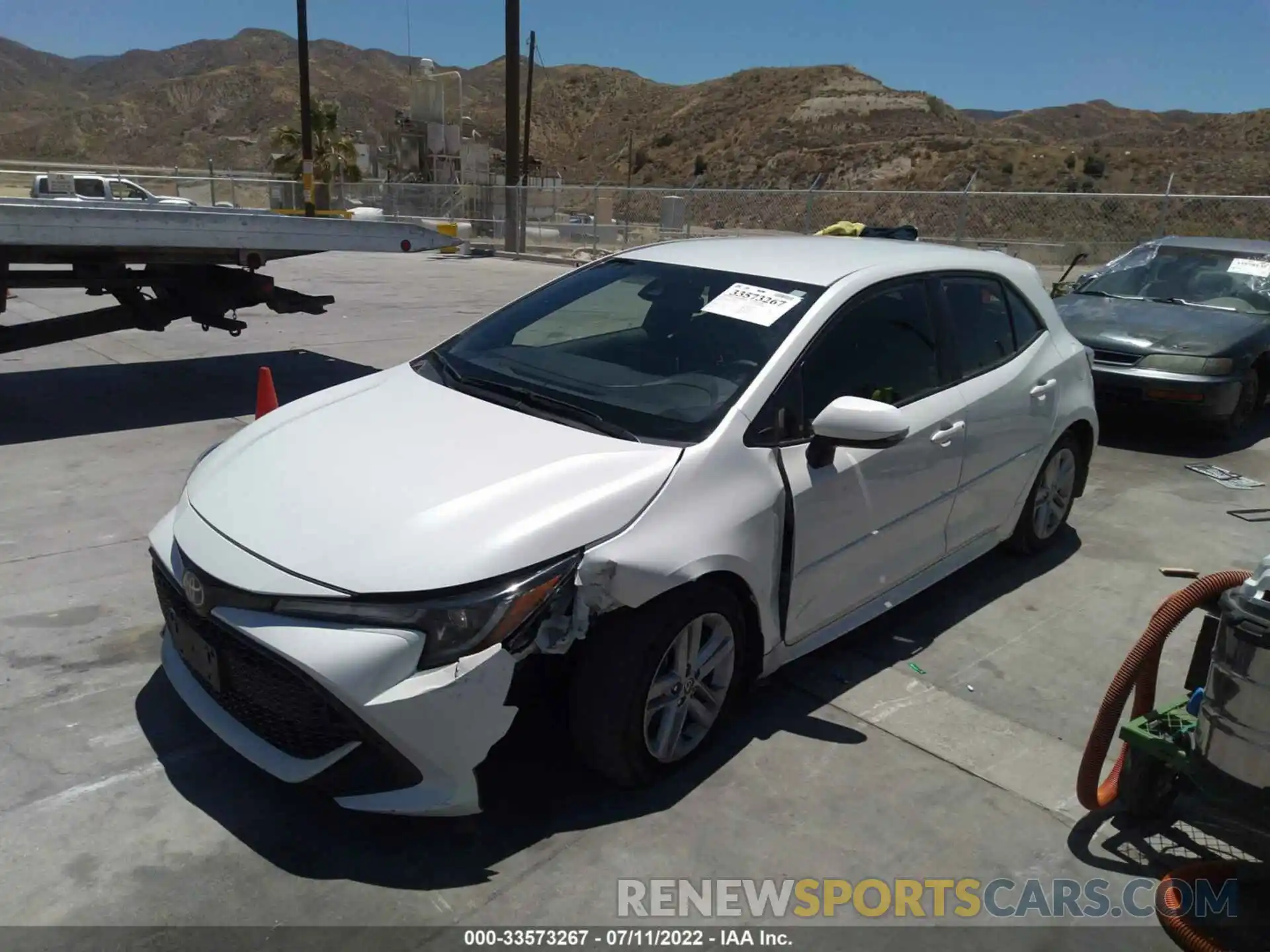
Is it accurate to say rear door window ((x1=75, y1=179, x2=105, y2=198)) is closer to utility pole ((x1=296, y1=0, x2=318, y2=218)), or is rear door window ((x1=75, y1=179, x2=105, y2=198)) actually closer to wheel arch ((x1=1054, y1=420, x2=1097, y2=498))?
utility pole ((x1=296, y1=0, x2=318, y2=218))

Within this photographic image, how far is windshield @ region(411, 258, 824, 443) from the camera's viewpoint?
3.42 m

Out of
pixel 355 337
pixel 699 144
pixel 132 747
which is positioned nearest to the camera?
pixel 132 747

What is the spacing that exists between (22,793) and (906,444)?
3245 mm

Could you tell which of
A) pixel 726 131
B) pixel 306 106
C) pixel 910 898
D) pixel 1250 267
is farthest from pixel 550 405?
pixel 726 131

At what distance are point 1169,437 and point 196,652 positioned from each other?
7810 millimetres

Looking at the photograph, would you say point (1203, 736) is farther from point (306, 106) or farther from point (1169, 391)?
point (306, 106)

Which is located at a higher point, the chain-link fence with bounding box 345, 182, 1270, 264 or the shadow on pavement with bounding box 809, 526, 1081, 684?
the chain-link fence with bounding box 345, 182, 1270, 264

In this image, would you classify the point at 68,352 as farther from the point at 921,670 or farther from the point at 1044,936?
the point at 1044,936

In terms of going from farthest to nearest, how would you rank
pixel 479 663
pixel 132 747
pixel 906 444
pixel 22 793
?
pixel 906 444, pixel 132 747, pixel 22 793, pixel 479 663

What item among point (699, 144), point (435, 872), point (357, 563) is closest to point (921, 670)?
point (435, 872)

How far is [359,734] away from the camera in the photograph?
258cm

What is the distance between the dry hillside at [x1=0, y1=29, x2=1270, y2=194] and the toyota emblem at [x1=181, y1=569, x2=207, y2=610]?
1933 inches

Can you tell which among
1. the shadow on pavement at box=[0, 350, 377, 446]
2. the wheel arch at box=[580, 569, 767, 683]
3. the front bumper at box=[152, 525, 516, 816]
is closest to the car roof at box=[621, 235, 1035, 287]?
the wheel arch at box=[580, 569, 767, 683]

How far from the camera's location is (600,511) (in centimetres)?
286
